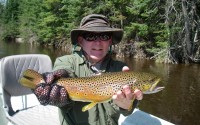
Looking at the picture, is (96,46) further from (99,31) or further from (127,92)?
(127,92)

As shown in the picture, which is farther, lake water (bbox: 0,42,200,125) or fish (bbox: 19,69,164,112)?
lake water (bbox: 0,42,200,125)

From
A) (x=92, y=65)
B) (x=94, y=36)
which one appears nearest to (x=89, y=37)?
(x=94, y=36)

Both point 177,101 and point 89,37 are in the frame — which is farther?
point 177,101

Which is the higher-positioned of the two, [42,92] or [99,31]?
[99,31]

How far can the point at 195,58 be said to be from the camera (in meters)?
23.0

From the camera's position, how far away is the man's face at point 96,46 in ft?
8.71

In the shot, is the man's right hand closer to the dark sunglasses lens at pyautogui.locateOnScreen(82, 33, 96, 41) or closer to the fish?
the fish

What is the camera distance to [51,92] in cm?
235

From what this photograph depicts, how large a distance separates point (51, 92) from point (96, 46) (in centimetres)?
54

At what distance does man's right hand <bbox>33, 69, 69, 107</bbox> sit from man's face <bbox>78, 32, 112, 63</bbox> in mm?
348

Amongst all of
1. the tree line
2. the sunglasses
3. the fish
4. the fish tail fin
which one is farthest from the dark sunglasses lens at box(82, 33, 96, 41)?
the tree line

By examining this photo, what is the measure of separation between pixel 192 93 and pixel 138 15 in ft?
47.8

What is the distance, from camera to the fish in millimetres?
2330

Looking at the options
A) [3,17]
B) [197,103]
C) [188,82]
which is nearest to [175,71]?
[188,82]
